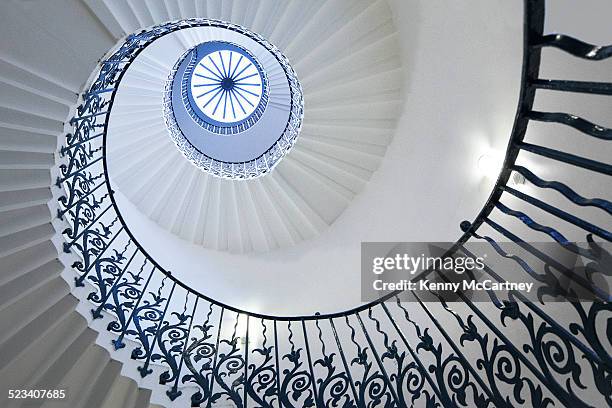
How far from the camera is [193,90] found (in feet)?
34.6

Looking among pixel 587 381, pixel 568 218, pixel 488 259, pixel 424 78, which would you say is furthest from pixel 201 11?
pixel 587 381

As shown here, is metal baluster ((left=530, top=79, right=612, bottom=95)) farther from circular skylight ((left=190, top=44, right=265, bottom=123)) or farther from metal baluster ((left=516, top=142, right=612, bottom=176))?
circular skylight ((left=190, top=44, right=265, bottom=123))

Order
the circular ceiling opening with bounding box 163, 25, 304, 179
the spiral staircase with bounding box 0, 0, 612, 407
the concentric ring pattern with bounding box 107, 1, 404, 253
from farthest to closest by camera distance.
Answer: the circular ceiling opening with bounding box 163, 25, 304, 179, the concentric ring pattern with bounding box 107, 1, 404, 253, the spiral staircase with bounding box 0, 0, 612, 407

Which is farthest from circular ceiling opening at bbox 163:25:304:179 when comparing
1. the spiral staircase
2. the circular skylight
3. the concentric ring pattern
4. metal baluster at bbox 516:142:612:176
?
metal baluster at bbox 516:142:612:176

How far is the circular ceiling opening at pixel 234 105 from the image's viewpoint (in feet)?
24.7

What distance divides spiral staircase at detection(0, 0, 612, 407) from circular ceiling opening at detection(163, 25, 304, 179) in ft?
2.50

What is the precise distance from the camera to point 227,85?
1134 centimetres

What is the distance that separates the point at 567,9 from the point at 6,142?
15.5 ft

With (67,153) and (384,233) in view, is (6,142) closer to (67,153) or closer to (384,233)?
(67,153)

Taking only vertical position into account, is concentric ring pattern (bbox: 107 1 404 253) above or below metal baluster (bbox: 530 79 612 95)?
above

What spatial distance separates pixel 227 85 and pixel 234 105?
0.68 meters

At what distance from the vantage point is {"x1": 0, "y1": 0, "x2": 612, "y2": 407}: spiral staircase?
227 cm

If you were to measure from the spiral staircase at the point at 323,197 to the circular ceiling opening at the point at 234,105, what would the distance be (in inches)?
29.9

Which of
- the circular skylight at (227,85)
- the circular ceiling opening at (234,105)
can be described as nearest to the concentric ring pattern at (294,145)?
the circular ceiling opening at (234,105)
